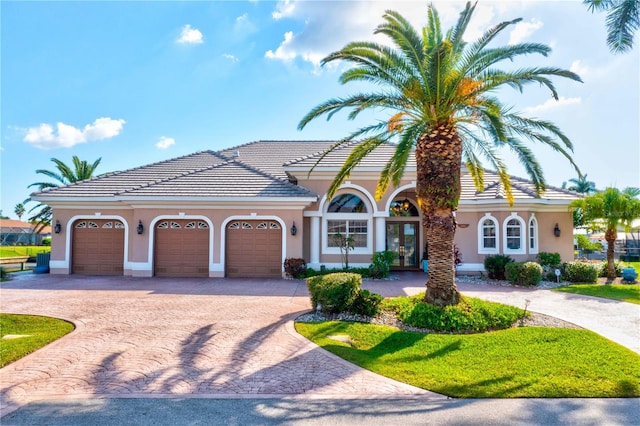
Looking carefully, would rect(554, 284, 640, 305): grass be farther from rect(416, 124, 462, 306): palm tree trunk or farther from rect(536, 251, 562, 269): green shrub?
rect(416, 124, 462, 306): palm tree trunk

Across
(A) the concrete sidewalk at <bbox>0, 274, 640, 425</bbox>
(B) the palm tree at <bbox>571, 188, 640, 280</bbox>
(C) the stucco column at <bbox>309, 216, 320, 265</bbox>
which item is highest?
(B) the palm tree at <bbox>571, 188, 640, 280</bbox>

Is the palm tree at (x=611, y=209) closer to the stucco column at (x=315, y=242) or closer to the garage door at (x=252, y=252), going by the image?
the stucco column at (x=315, y=242)

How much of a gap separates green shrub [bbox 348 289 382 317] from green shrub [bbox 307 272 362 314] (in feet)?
0.38

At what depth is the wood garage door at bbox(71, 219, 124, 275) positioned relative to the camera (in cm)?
1697

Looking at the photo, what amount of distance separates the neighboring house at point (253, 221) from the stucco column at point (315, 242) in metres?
0.05

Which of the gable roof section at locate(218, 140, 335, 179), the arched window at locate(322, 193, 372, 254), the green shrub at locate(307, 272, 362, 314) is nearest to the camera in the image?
the green shrub at locate(307, 272, 362, 314)

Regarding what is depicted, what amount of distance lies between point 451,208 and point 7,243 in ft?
245

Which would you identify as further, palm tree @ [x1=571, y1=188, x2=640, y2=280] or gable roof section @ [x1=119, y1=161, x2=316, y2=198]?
gable roof section @ [x1=119, y1=161, x2=316, y2=198]

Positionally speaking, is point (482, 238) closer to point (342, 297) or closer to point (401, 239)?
point (401, 239)

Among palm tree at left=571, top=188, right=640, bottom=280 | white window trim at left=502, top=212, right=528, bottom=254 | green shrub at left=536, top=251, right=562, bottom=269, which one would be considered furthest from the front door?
palm tree at left=571, top=188, right=640, bottom=280

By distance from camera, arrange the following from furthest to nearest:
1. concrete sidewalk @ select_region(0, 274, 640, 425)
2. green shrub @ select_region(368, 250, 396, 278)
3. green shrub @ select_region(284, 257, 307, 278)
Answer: green shrub @ select_region(368, 250, 396, 278) < green shrub @ select_region(284, 257, 307, 278) < concrete sidewalk @ select_region(0, 274, 640, 425)

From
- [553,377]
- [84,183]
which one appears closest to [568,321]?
[553,377]

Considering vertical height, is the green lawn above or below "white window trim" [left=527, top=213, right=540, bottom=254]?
below

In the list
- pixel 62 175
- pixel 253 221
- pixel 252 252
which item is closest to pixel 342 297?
pixel 252 252
